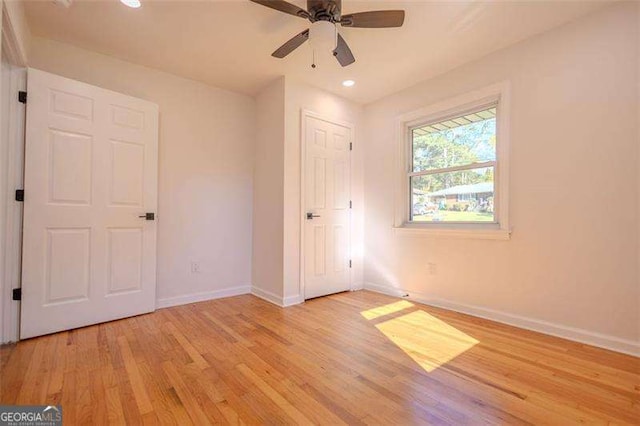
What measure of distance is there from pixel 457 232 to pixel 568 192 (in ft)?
3.09

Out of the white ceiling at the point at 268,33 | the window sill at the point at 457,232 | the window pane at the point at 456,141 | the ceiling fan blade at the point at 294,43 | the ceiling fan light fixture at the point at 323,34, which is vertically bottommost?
the window sill at the point at 457,232

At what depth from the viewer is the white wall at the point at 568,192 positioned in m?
2.10

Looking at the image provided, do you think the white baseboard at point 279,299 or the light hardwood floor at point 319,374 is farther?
the white baseboard at point 279,299

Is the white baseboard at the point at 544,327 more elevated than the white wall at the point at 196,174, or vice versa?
the white wall at the point at 196,174

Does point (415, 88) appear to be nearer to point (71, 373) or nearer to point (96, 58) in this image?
point (96, 58)

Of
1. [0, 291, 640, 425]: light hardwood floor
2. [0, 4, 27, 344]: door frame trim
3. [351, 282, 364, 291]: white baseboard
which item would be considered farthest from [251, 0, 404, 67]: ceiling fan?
[351, 282, 364, 291]: white baseboard

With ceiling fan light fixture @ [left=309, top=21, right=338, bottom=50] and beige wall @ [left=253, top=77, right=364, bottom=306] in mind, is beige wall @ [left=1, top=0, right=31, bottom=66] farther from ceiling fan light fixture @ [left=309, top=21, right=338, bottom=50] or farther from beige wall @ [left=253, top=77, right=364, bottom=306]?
beige wall @ [left=253, top=77, right=364, bottom=306]

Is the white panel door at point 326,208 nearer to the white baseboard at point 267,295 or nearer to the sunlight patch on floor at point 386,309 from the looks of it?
the white baseboard at point 267,295

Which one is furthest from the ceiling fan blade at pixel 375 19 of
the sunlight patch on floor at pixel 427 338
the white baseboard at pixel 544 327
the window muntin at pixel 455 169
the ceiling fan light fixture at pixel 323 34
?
the white baseboard at pixel 544 327

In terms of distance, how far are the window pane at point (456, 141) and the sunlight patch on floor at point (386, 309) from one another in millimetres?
1570

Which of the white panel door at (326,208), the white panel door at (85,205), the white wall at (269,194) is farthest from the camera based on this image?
the white panel door at (326,208)

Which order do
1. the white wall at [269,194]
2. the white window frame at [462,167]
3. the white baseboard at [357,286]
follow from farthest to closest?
1. the white baseboard at [357,286]
2. the white wall at [269,194]
3. the white window frame at [462,167]

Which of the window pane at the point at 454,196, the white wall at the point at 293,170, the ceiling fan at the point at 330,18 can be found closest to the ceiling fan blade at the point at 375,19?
the ceiling fan at the point at 330,18

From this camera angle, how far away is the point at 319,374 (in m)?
1.77
